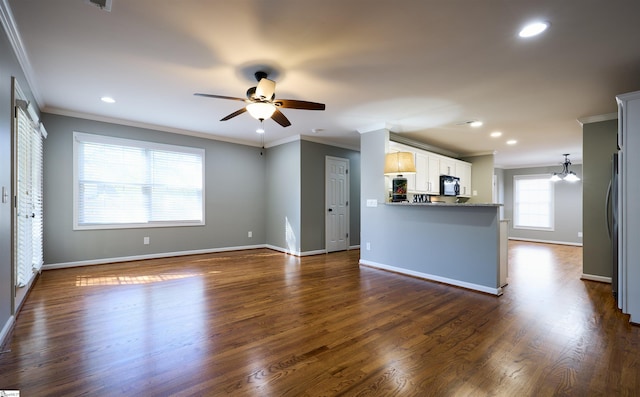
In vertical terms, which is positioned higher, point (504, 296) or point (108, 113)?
point (108, 113)

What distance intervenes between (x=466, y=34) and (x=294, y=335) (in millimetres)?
2715

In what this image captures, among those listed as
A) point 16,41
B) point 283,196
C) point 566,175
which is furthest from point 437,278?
point 566,175

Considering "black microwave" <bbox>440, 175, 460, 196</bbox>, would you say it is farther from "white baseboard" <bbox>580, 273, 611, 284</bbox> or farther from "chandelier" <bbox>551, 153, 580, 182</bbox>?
"chandelier" <bbox>551, 153, 580, 182</bbox>

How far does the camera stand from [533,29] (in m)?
2.14

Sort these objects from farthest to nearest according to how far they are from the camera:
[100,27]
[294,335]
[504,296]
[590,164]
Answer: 1. [590,164]
2. [504,296]
3. [294,335]
4. [100,27]

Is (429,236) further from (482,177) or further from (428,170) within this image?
(482,177)

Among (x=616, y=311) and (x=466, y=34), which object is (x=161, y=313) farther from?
(x=616, y=311)

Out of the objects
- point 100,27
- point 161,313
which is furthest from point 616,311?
point 100,27

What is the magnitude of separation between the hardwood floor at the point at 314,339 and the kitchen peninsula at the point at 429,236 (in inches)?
11.2

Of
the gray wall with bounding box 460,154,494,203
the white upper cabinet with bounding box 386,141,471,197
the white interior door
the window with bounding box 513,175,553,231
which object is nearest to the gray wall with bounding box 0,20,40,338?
the white upper cabinet with bounding box 386,141,471,197

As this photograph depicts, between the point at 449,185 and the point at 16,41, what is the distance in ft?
22.6

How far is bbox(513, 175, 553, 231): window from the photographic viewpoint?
8.54 metres

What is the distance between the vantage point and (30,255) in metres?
3.47

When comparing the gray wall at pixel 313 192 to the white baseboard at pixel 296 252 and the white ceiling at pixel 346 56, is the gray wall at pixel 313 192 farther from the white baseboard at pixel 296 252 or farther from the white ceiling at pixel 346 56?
the white ceiling at pixel 346 56
